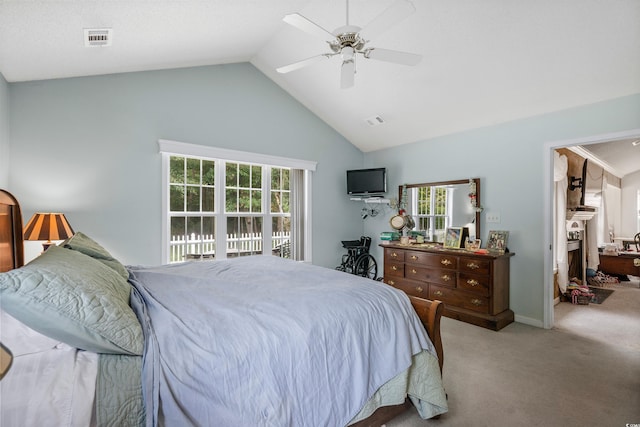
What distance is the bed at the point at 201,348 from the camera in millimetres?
954

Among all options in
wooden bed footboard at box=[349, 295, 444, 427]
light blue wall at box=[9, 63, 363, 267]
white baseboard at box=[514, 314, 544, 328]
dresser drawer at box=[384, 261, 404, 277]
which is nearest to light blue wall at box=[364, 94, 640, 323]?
white baseboard at box=[514, 314, 544, 328]

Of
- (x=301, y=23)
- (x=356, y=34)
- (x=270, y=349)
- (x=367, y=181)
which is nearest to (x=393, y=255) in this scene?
(x=367, y=181)

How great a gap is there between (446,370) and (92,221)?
3.72m

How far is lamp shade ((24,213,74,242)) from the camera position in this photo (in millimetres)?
2506

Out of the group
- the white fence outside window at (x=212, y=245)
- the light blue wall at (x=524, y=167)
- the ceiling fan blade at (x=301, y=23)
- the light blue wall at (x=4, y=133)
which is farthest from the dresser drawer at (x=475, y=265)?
the light blue wall at (x=4, y=133)

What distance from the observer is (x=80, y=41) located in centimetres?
233

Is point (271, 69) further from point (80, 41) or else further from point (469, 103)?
point (469, 103)

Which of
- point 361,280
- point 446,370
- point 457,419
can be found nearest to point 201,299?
point 361,280

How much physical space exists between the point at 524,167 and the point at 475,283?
1538mm

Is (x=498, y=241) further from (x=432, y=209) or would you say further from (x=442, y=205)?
(x=432, y=209)

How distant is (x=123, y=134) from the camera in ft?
10.8

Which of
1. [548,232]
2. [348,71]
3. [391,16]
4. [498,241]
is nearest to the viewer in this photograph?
[391,16]

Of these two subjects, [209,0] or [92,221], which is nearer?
[209,0]

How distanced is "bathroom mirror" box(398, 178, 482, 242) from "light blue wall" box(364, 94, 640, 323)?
11 centimetres
